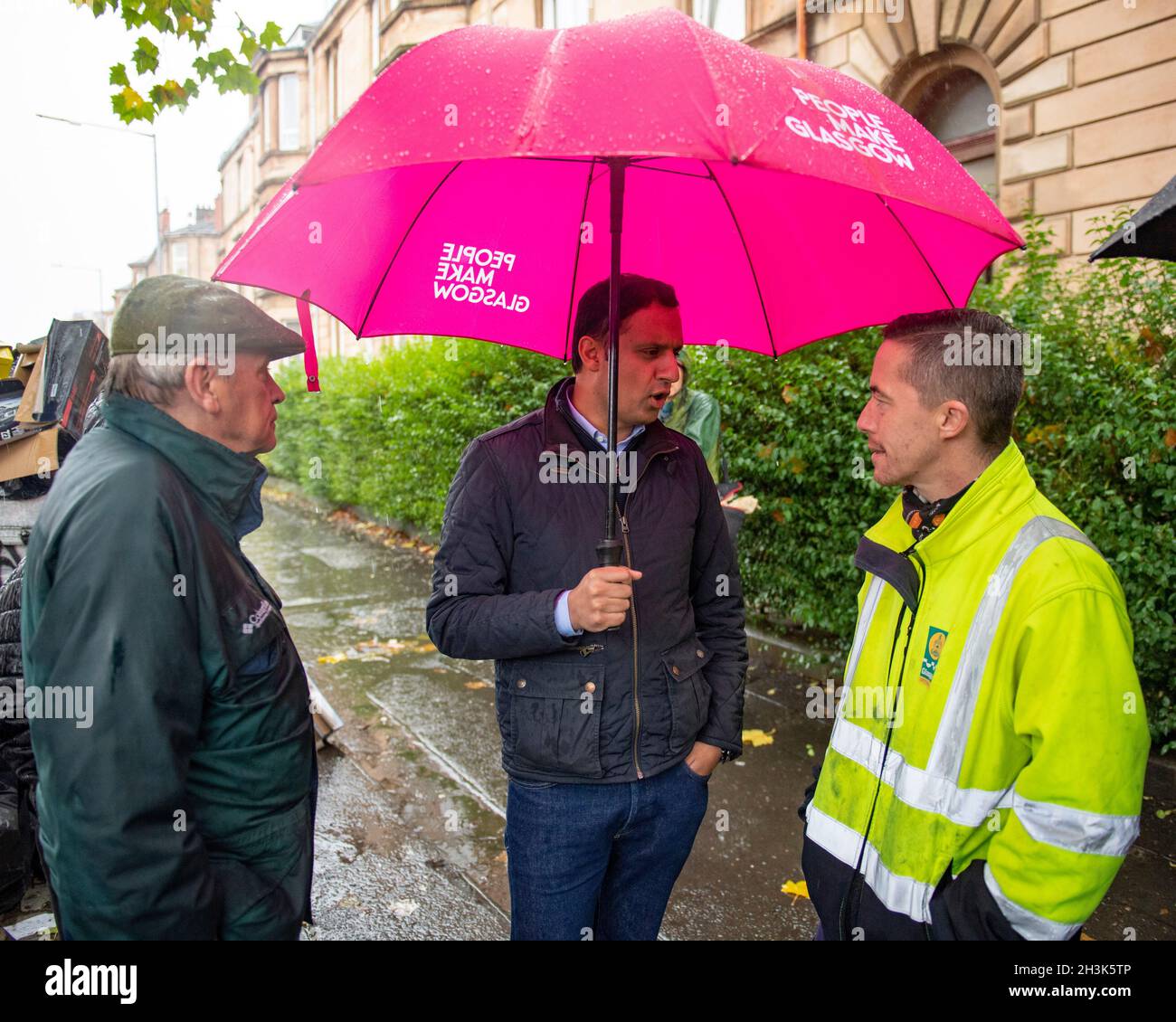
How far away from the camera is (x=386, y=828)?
174 inches

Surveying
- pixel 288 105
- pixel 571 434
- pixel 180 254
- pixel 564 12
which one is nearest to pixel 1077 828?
pixel 571 434

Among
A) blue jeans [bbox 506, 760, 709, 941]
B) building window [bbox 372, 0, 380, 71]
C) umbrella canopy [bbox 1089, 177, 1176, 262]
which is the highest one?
building window [bbox 372, 0, 380, 71]

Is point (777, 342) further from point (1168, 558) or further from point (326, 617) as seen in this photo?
point (326, 617)

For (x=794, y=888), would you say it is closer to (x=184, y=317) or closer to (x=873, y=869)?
(x=873, y=869)

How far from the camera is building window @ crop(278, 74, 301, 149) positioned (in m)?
35.0

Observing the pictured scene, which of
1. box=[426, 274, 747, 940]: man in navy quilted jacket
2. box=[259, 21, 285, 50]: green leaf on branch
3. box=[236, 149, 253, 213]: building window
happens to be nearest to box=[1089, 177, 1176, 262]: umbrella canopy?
box=[426, 274, 747, 940]: man in navy quilted jacket

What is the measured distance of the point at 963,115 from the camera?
1098 cm

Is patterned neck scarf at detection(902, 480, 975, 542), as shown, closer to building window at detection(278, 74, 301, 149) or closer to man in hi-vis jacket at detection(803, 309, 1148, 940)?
man in hi-vis jacket at detection(803, 309, 1148, 940)

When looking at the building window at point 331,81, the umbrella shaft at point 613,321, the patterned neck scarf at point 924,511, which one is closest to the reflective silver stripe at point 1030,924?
the patterned neck scarf at point 924,511

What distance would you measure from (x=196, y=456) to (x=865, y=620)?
1.55 meters

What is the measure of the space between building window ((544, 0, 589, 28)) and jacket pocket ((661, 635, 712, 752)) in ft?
54.4

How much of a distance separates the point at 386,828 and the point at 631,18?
3.78m

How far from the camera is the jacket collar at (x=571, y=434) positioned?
7.89ft
